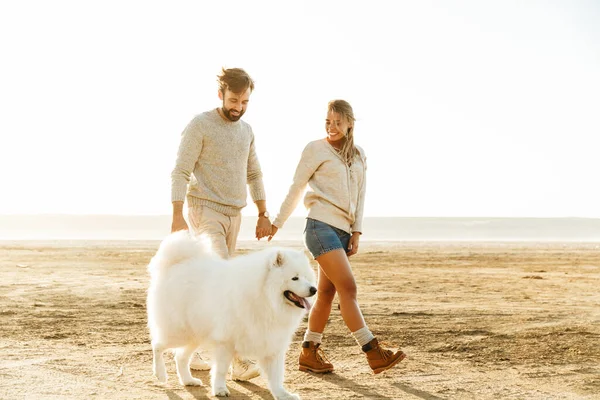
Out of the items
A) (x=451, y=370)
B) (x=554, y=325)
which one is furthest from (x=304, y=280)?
(x=554, y=325)

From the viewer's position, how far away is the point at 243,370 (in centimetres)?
573

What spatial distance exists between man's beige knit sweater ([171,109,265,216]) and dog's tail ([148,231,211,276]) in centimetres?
33

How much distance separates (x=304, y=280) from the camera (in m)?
4.89

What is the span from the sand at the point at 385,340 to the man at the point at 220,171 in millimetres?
998

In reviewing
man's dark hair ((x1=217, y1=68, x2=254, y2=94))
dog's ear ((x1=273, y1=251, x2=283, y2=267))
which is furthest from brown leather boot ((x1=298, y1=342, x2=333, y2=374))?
man's dark hair ((x1=217, y1=68, x2=254, y2=94))

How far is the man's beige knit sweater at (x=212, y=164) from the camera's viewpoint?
5480 mm

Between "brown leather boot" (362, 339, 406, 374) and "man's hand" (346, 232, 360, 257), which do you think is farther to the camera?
"man's hand" (346, 232, 360, 257)

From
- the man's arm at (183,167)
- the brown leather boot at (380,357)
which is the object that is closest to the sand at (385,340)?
the brown leather boot at (380,357)

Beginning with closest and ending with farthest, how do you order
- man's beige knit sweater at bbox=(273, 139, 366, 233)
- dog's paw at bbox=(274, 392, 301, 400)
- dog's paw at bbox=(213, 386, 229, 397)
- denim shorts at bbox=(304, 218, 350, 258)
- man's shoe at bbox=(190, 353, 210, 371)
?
dog's paw at bbox=(274, 392, 301, 400) → dog's paw at bbox=(213, 386, 229, 397) → denim shorts at bbox=(304, 218, 350, 258) → man's beige knit sweater at bbox=(273, 139, 366, 233) → man's shoe at bbox=(190, 353, 210, 371)

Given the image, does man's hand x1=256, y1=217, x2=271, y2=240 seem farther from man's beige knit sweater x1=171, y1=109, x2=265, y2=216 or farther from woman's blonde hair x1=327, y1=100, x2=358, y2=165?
woman's blonde hair x1=327, y1=100, x2=358, y2=165

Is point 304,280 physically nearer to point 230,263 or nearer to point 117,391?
point 230,263

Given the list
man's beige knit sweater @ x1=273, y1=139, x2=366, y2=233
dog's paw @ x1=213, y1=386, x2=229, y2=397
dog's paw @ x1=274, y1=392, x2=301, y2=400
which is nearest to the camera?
dog's paw @ x1=274, y1=392, x2=301, y2=400

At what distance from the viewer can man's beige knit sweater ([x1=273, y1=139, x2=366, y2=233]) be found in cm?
563

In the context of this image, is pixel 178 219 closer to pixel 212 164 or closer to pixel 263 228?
pixel 212 164
